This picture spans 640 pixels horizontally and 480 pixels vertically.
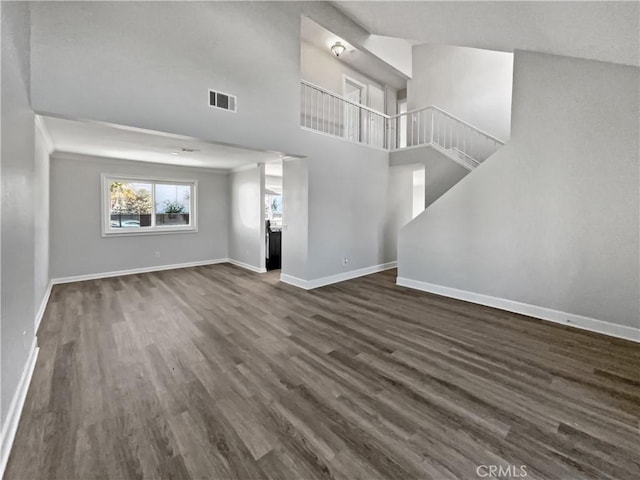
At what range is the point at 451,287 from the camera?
185 inches

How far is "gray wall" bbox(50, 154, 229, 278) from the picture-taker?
5.21 metres

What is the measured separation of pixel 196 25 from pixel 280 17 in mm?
1459

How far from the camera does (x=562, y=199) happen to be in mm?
3604

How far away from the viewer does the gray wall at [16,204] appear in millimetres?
1698

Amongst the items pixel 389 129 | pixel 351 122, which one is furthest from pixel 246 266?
pixel 389 129

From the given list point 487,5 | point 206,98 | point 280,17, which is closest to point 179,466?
point 206,98

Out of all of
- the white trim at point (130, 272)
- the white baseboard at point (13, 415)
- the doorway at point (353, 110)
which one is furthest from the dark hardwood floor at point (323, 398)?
the doorway at point (353, 110)

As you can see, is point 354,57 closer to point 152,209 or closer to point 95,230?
point 152,209

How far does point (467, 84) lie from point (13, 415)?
30.4 ft

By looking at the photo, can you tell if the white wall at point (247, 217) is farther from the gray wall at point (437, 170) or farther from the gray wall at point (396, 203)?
the gray wall at point (437, 170)

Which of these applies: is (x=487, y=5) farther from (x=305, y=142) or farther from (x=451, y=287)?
(x=451, y=287)

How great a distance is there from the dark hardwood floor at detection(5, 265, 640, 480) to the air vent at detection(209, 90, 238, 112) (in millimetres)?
2705

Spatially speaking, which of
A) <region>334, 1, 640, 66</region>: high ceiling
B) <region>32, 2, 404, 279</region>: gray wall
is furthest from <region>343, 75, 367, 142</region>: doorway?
<region>334, 1, 640, 66</region>: high ceiling

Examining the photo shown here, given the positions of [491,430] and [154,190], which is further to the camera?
[154,190]
